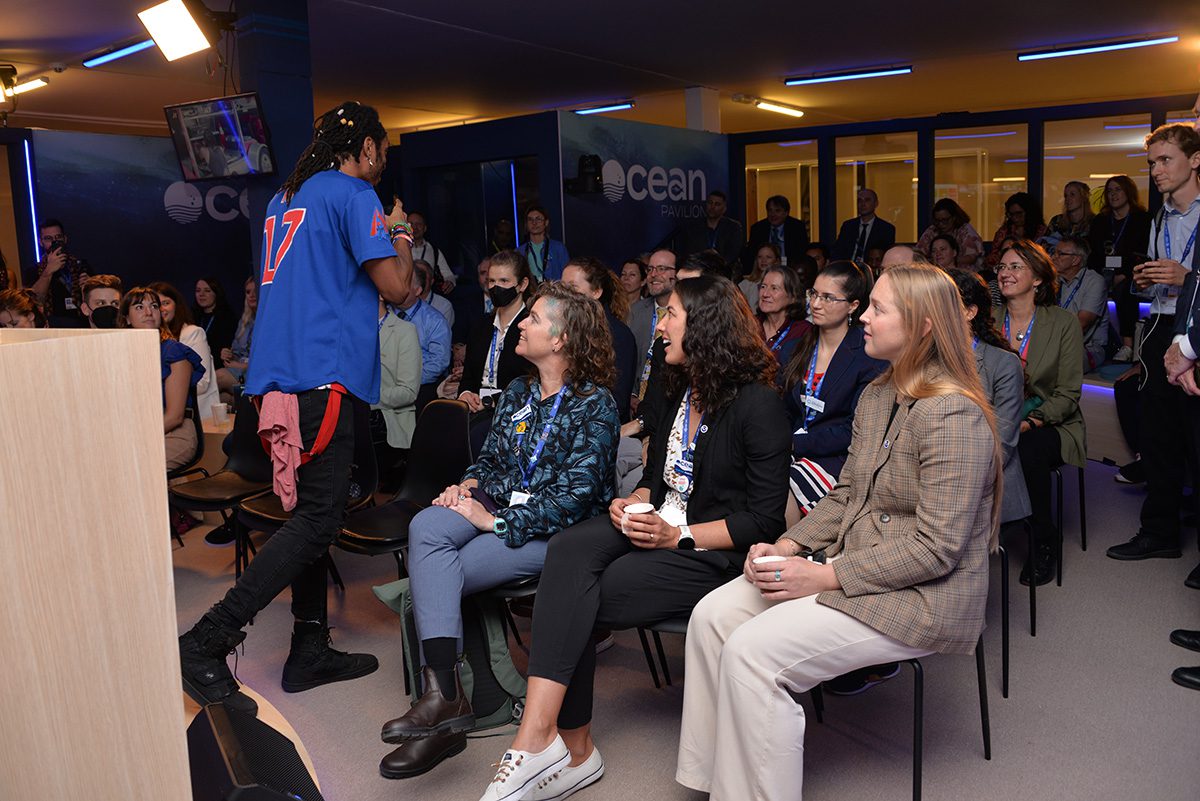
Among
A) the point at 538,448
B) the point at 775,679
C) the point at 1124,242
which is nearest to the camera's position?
the point at 775,679

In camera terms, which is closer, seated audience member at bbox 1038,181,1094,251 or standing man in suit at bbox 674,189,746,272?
seated audience member at bbox 1038,181,1094,251

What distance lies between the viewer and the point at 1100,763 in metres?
2.66

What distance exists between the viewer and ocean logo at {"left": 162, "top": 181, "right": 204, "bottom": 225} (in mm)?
10461

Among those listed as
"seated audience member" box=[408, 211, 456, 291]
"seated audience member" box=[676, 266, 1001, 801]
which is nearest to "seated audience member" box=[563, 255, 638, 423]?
"seated audience member" box=[676, 266, 1001, 801]

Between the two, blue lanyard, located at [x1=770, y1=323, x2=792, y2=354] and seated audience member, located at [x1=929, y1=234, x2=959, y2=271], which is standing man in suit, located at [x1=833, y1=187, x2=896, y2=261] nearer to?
seated audience member, located at [x1=929, y1=234, x2=959, y2=271]

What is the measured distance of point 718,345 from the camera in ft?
9.11

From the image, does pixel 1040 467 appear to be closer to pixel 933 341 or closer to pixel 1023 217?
pixel 933 341

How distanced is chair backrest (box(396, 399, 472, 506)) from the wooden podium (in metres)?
2.64

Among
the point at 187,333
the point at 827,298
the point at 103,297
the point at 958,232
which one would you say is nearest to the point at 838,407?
the point at 827,298

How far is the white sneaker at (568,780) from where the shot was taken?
251 cm

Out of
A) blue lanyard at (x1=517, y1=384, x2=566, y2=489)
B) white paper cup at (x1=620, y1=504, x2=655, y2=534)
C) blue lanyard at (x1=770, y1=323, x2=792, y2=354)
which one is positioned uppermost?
blue lanyard at (x1=770, y1=323, x2=792, y2=354)

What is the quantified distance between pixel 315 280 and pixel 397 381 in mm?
2080

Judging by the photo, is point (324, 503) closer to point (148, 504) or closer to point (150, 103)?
point (148, 504)

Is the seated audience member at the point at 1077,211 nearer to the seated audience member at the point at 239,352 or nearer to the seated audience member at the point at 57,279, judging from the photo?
the seated audience member at the point at 239,352
